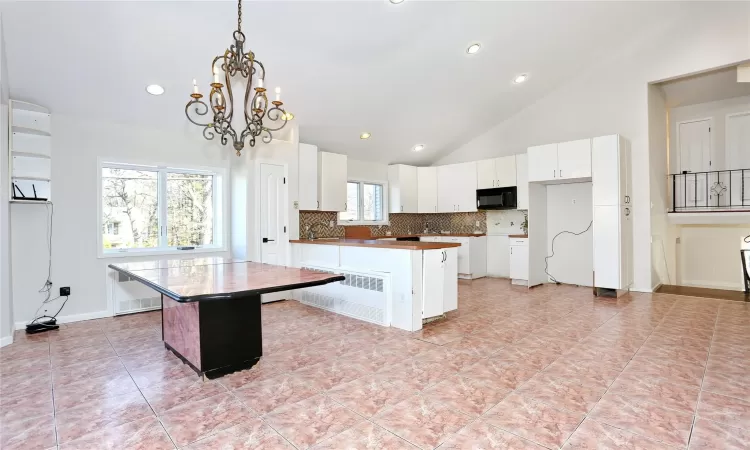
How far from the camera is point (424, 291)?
3.94m

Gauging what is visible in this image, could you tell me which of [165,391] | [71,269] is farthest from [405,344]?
[71,269]

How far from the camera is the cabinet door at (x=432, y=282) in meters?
3.93

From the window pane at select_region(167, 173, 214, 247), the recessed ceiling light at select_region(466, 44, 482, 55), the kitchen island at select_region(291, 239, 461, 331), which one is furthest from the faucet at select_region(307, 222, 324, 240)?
the recessed ceiling light at select_region(466, 44, 482, 55)

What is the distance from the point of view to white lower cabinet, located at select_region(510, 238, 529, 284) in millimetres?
6285

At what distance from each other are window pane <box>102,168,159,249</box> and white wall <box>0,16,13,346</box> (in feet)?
3.42

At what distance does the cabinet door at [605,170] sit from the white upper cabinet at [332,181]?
12.4 feet

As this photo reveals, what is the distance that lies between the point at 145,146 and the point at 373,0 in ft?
10.8

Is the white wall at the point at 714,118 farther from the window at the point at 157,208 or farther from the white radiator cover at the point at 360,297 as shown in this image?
the window at the point at 157,208

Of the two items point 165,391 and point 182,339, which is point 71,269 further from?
point 165,391

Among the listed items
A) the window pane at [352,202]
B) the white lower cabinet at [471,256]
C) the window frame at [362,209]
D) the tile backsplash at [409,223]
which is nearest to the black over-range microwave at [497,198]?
the tile backsplash at [409,223]

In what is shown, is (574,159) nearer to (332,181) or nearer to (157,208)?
(332,181)

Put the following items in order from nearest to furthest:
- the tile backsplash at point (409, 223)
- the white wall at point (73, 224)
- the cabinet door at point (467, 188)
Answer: the white wall at point (73, 224) < the tile backsplash at point (409, 223) < the cabinet door at point (467, 188)

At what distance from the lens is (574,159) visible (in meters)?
5.72

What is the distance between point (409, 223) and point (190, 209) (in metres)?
4.33
